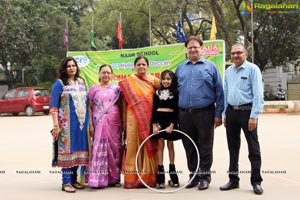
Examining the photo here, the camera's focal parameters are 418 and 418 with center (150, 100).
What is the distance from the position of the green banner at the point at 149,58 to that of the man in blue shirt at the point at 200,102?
10.9m

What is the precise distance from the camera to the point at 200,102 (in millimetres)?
5375

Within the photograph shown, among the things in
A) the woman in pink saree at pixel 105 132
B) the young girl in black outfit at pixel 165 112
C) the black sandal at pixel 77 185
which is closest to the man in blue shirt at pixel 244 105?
the young girl in black outfit at pixel 165 112

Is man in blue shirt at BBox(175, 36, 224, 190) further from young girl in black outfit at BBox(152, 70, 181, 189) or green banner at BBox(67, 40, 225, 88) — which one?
green banner at BBox(67, 40, 225, 88)

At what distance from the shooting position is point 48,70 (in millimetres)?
28188

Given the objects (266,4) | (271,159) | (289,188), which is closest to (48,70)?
(266,4)

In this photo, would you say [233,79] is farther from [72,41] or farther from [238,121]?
[72,41]

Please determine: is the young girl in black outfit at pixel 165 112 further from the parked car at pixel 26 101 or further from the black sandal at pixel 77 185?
the parked car at pixel 26 101

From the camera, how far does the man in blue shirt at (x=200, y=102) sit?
212 inches

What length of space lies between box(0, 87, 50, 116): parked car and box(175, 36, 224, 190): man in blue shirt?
55.3 ft

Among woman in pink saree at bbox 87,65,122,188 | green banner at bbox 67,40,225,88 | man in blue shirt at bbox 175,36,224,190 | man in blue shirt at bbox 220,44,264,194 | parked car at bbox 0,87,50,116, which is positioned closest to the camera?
man in blue shirt at bbox 220,44,264,194

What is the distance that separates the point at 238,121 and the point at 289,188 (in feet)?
3.75

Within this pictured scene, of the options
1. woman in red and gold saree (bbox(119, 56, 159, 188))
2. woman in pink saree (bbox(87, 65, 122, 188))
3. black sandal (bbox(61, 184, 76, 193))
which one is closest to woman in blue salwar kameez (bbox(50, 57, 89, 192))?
black sandal (bbox(61, 184, 76, 193))

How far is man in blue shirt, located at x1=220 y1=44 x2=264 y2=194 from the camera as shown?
511 centimetres

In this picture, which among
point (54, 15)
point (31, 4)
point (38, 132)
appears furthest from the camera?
point (54, 15)
